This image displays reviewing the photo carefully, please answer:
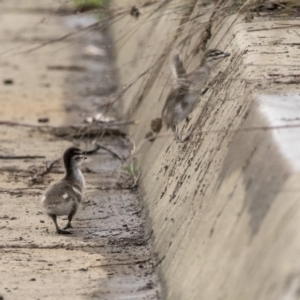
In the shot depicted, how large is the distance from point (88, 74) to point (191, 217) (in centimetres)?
624

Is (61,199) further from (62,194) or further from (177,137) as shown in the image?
(177,137)

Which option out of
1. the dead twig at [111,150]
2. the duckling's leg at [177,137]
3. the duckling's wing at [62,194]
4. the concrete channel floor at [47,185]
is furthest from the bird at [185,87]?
the dead twig at [111,150]

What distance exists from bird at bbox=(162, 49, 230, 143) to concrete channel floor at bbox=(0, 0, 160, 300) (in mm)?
668

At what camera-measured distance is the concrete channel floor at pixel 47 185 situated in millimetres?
4738

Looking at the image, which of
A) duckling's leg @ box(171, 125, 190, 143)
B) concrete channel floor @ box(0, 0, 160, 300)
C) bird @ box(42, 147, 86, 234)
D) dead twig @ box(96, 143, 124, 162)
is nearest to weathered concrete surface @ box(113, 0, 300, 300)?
duckling's leg @ box(171, 125, 190, 143)

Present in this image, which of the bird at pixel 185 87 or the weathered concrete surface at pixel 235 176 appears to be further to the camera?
the bird at pixel 185 87

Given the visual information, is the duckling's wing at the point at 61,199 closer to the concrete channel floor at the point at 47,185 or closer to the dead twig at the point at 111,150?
the concrete channel floor at the point at 47,185

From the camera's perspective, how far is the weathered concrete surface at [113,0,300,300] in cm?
351

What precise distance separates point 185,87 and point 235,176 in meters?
1.89

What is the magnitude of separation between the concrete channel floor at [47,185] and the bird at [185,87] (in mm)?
668

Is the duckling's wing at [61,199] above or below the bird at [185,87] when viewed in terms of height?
below

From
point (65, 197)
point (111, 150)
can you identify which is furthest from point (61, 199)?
point (111, 150)

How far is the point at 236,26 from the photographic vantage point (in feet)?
19.9

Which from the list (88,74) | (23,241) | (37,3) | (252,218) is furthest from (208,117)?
(37,3)
